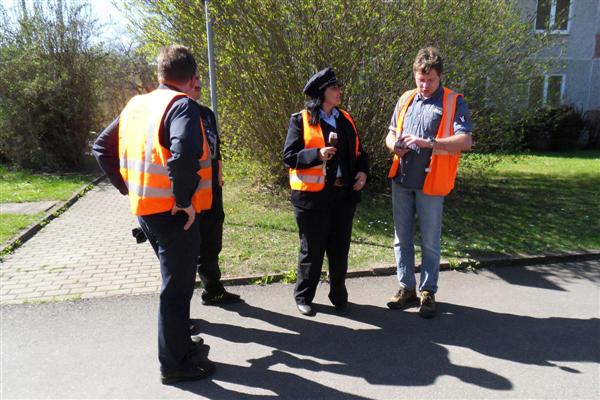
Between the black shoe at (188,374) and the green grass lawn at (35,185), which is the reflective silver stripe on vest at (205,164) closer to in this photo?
the black shoe at (188,374)

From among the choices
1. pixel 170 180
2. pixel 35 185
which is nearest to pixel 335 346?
pixel 170 180

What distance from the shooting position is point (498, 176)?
33.9 ft

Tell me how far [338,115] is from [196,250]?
5.33 feet

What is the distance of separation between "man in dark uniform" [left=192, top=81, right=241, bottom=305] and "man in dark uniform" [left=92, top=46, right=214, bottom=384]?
0.70 meters

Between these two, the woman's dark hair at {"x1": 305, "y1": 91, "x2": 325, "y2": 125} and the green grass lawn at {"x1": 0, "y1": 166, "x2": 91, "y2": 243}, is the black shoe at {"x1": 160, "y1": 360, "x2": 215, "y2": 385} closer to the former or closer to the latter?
the woman's dark hair at {"x1": 305, "y1": 91, "x2": 325, "y2": 125}

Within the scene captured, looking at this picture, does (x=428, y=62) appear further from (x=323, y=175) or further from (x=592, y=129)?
(x=592, y=129)

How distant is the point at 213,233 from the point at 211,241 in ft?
0.27

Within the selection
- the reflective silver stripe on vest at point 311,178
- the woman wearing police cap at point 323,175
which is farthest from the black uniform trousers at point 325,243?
the reflective silver stripe on vest at point 311,178

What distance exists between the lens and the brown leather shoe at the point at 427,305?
12.0 ft

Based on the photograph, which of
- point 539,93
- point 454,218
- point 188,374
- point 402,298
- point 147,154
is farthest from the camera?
point 539,93

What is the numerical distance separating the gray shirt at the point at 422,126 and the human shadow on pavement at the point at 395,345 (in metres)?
1.18

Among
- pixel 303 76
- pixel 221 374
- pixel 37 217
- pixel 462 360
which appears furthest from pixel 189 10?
pixel 462 360

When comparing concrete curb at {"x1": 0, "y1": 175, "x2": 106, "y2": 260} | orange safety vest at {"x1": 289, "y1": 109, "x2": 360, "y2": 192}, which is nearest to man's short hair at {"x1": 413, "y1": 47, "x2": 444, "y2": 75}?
orange safety vest at {"x1": 289, "y1": 109, "x2": 360, "y2": 192}

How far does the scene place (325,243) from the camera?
3672 mm
